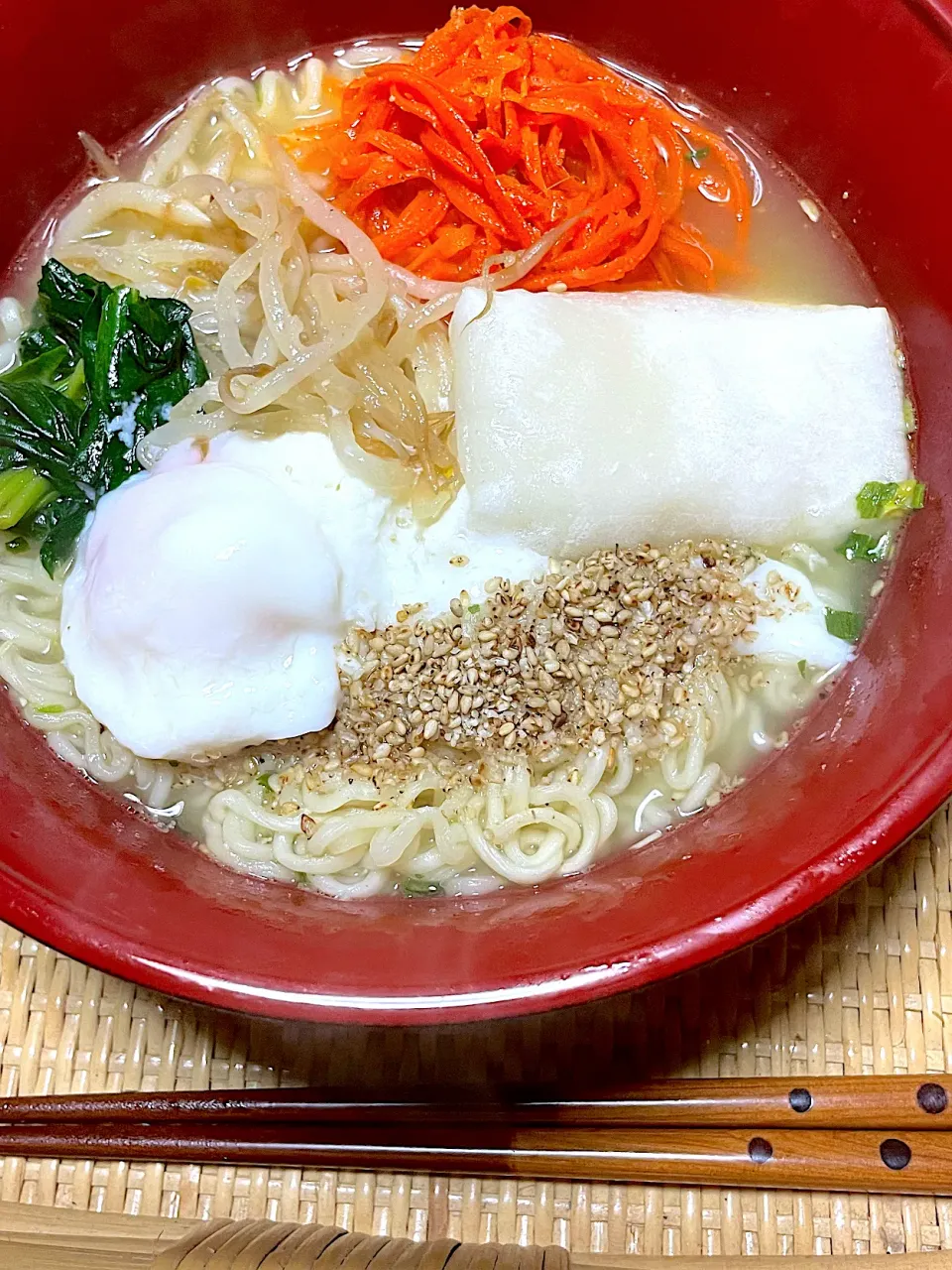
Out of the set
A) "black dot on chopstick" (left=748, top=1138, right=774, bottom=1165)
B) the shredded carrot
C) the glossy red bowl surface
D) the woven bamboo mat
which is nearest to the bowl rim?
the glossy red bowl surface

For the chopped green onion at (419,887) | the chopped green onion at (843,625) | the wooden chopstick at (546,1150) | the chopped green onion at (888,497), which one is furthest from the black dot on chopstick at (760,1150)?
the chopped green onion at (888,497)

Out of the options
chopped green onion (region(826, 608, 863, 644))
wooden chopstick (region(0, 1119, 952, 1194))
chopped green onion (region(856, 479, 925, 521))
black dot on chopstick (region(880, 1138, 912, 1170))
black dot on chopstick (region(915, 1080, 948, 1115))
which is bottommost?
wooden chopstick (region(0, 1119, 952, 1194))

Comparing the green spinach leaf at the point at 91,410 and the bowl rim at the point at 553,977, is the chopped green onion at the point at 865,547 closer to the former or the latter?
the bowl rim at the point at 553,977

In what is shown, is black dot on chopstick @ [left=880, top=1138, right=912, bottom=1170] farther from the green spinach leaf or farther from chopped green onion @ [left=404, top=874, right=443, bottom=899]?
the green spinach leaf

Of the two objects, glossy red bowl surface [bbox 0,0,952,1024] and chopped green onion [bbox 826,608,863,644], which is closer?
glossy red bowl surface [bbox 0,0,952,1024]

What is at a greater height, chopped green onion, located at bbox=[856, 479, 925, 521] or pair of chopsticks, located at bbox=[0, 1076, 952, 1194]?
chopped green onion, located at bbox=[856, 479, 925, 521]

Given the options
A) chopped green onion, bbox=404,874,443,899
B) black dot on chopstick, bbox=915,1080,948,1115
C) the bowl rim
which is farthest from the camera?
chopped green onion, bbox=404,874,443,899

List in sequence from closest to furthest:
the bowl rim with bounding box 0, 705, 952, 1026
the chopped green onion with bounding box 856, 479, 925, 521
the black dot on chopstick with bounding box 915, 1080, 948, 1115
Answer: the bowl rim with bounding box 0, 705, 952, 1026 < the black dot on chopstick with bounding box 915, 1080, 948, 1115 < the chopped green onion with bounding box 856, 479, 925, 521
